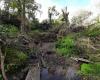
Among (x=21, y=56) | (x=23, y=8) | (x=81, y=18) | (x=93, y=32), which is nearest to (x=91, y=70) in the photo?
(x=21, y=56)

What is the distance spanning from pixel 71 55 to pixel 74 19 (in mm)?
5034

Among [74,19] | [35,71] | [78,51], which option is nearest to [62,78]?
[35,71]

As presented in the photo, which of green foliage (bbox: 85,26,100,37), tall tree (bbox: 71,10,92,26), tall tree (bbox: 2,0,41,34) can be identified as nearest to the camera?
green foliage (bbox: 85,26,100,37)

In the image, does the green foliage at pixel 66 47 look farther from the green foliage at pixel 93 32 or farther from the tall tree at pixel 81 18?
the tall tree at pixel 81 18

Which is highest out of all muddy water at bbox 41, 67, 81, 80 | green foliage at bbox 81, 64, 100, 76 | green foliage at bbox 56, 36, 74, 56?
green foliage at bbox 56, 36, 74, 56

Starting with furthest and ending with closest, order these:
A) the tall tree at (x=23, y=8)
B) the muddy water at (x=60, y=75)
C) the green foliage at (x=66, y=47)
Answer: the tall tree at (x=23, y=8) → the green foliage at (x=66, y=47) → the muddy water at (x=60, y=75)

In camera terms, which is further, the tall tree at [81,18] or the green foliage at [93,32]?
the tall tree at [81,18]

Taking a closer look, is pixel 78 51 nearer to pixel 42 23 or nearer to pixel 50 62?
pixel 50 62

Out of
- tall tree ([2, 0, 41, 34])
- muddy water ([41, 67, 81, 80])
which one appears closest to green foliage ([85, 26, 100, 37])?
muddy water ([41, 67, 81, 80])

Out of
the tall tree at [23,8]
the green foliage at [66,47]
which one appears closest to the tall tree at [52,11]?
the tall tree at [23,8]

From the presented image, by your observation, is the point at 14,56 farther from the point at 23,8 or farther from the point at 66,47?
the point at 23,8

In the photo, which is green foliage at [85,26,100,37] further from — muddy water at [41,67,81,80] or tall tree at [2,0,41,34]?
tall tree at [2,0,41,34]

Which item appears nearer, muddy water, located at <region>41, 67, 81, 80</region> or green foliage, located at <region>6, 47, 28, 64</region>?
muddy water, located at <region>41, 67, 81, 80</region>

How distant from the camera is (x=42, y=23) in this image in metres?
15.9
